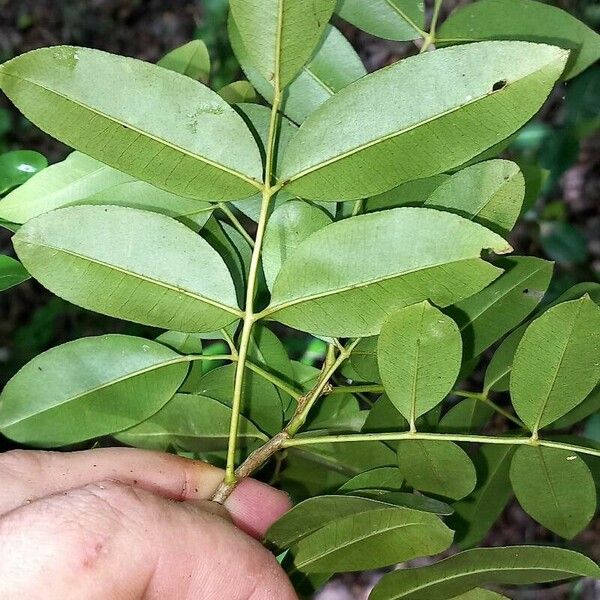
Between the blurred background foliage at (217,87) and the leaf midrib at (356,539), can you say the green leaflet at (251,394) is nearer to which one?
the leaf midrib at (356,539)

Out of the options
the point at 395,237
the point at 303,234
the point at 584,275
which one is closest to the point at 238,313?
the point at 303,234

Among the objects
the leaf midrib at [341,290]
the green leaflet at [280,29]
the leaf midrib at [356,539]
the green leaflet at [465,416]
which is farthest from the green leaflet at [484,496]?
the green leaflet at [280,29]

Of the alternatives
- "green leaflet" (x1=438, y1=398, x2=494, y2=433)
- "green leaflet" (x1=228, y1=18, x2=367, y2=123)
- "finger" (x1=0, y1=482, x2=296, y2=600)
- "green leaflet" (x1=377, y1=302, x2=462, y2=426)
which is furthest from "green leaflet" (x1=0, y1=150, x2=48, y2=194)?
"green leaflet" (x1=438, y1=398, x2=494, y2=433)

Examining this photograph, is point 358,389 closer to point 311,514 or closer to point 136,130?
point 311,514

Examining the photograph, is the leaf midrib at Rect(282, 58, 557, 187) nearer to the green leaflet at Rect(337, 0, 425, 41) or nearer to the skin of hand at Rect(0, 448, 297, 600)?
the green leaflet at Rect(337, 0, 425, 41)

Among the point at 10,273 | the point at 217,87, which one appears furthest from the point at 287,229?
the point at 217,87

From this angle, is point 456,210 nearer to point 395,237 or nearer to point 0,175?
point 395,237
